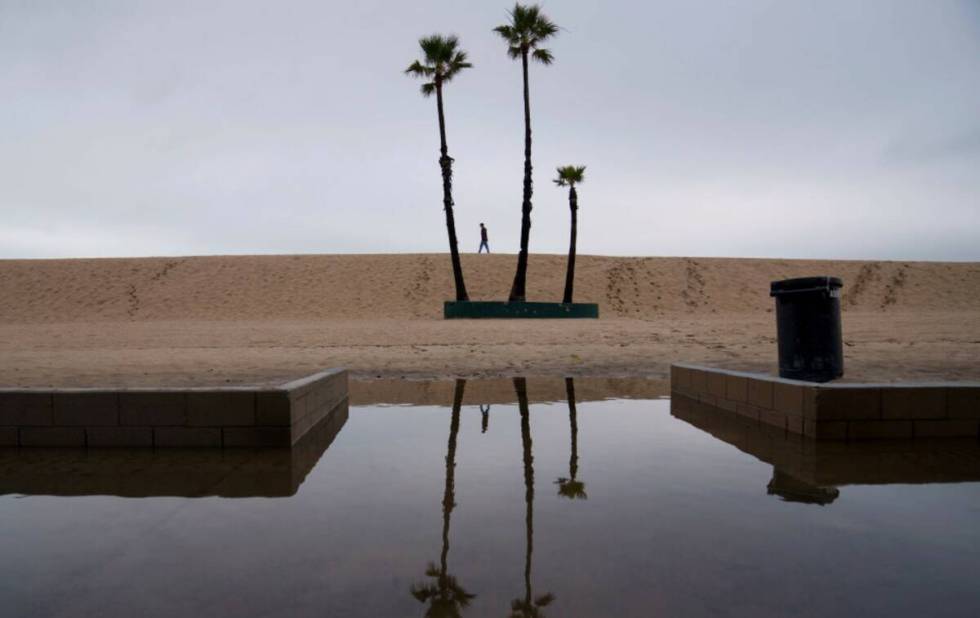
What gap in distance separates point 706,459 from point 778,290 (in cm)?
337

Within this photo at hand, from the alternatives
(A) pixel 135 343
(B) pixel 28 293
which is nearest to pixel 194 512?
(A) pixel 135 343

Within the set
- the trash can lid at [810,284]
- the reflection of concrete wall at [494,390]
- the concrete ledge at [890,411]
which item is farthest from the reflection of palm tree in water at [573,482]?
the trash can lid at [810,284]

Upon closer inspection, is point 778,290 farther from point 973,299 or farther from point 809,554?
point 973,299

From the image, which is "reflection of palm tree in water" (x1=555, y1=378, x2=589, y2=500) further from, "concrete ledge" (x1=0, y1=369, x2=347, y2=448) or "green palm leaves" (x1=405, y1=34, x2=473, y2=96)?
"green palm leaves" (x1=405, y1=34, x2=473, y2=96)

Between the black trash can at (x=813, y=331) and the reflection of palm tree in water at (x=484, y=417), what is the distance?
134 inches

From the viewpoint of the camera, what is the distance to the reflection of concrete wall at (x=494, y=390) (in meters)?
9.42

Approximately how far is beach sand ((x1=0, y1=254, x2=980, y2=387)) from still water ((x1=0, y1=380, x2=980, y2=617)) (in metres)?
3.78

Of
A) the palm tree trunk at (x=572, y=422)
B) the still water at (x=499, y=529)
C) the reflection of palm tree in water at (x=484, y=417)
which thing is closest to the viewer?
the still water at (x=499, y=529)

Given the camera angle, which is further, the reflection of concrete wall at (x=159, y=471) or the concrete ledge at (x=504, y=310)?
the concrete ledge at (x=504, y=310)

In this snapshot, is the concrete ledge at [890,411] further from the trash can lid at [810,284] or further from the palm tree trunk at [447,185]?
the palm tree trunk at [447,185]

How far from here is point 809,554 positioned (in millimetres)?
3539

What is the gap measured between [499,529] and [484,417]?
3.98 metres

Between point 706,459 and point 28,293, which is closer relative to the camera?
point 706,459

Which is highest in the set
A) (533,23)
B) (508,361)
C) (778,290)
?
(533,23)
